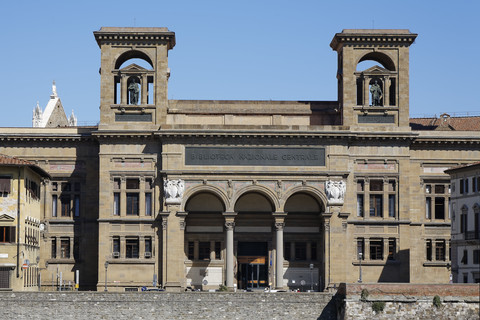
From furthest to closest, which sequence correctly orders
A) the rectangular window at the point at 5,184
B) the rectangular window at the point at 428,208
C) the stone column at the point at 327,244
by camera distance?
1. the rectangular window at the point at 428,208
2. the stone column at the point at 327,244
3. the rectangular window at the point at 5,184

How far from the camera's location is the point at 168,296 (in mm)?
77875

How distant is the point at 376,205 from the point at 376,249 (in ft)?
12.8

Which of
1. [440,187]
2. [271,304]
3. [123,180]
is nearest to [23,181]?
[123,180]

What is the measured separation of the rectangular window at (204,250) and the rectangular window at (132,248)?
6.46m

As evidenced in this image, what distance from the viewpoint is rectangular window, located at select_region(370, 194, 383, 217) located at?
9381cm

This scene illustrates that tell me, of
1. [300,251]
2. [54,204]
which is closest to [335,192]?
[300,251]

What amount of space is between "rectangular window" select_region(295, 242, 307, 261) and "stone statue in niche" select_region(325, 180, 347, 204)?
22.2 feet

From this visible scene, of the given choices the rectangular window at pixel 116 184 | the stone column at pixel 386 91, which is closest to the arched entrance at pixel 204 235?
the rectangular window at pixel 116 184

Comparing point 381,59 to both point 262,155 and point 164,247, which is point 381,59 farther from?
point 164,247

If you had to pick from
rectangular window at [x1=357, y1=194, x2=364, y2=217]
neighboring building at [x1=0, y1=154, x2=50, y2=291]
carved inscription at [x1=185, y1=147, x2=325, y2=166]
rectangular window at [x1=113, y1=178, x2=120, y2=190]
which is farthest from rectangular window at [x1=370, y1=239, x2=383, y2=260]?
neighboring building at [x1=0, y1=154, x2=50, y2=291]

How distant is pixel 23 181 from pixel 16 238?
15.1 feet

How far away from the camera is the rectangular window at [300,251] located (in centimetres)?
9656

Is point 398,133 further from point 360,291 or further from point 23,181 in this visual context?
point 23,181

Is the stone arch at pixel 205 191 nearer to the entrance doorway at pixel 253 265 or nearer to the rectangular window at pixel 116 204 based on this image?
the rectangular window at pixel 116 204
